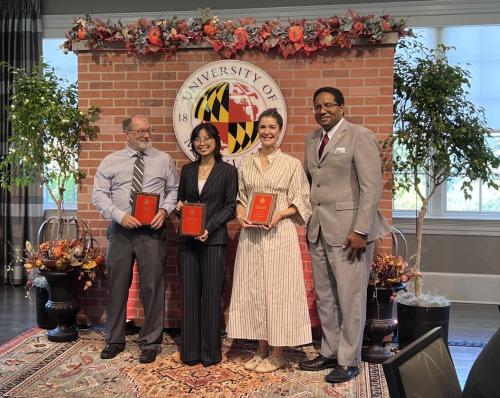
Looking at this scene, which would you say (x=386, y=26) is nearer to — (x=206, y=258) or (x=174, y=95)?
(x=174, y=95)

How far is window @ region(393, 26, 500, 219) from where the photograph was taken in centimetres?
564

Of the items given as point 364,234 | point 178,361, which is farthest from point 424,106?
point 178,361

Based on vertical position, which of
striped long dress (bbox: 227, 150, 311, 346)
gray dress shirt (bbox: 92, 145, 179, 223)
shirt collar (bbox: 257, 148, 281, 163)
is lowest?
striped long dress (bbox: 227, 150, 311, 346)

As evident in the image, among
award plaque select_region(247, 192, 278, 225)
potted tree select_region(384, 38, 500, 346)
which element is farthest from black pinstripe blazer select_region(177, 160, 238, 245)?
potted tree select_region(384, 38, 500, 346)

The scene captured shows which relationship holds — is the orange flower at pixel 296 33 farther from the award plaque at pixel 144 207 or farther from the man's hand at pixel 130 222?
the man's hand at pixel 130 222

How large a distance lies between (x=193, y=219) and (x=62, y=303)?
1281 mm

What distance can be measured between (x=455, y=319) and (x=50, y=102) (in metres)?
3.80

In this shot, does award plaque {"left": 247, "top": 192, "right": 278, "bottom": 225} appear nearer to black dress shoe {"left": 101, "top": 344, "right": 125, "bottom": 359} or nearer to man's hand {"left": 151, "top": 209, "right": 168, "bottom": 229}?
man's hand {"left": 151, "top": 209, "right": 168, "bottom": 229}

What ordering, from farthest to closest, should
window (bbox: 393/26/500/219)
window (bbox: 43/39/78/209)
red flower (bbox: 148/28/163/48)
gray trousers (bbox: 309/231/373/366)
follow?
window (bbox: 43/39/78/209) < window (bbox: 393/26/500/219) < red flower (bbox: 148/28/163/48) < gray trousers (bbox: 309/231/373/366)

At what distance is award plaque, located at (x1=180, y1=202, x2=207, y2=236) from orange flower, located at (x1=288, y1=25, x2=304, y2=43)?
4.39ft

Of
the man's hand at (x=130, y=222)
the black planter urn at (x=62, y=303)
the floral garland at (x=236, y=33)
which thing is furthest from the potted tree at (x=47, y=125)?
the man's hand at (x=130, y=222)

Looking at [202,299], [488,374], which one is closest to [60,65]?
[202,299]

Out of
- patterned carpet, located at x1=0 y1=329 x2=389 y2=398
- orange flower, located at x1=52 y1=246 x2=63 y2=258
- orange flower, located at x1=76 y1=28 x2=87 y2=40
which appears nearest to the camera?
patterned carpet, located at x1=0 y1=329 x2=389 y2=398

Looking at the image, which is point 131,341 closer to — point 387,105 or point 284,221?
point 284,221
